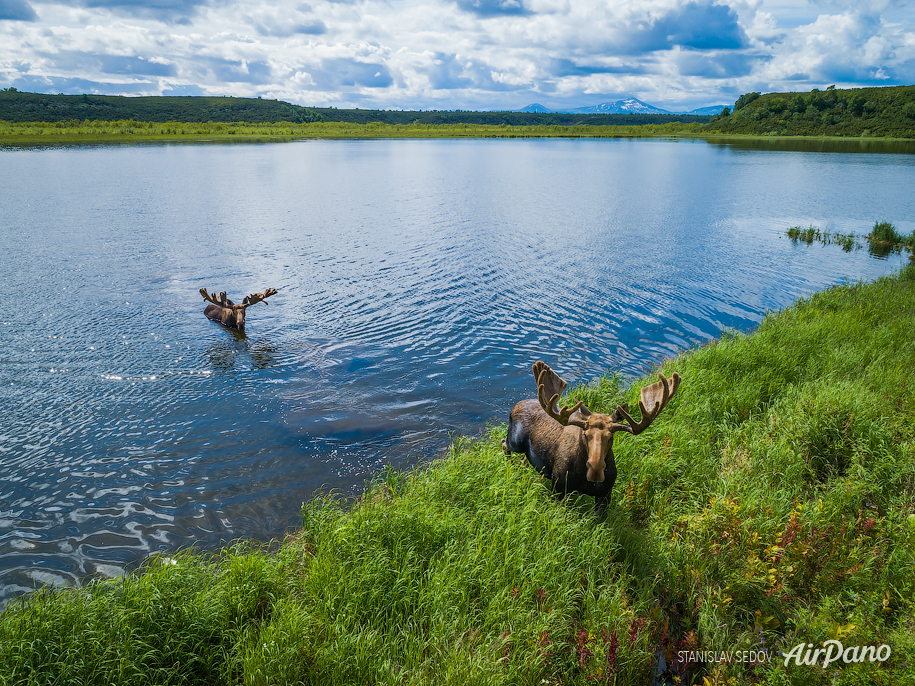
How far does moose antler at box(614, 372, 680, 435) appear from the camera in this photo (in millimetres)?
6645

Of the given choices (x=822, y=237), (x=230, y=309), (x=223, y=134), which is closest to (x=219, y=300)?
(x=230, y=309)

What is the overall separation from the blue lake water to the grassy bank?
2006 millimetres

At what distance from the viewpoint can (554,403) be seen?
721cm

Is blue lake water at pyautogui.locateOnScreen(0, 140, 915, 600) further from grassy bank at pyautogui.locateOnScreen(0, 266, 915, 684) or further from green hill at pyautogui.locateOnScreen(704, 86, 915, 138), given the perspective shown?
green hill at pyautogui.locateOnScreen(704, 86, 915, 138)

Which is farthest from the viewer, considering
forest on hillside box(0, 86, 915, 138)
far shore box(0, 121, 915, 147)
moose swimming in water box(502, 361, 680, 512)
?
forest on hillside box(0, 86, 915, 138)

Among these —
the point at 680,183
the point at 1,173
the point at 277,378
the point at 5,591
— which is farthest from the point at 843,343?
the point at 1,173

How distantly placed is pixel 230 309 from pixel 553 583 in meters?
14.6

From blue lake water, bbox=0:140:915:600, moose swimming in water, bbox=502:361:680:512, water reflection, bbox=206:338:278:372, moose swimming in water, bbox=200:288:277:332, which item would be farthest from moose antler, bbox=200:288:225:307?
moose swimming in water, bbox=502:361:680:512

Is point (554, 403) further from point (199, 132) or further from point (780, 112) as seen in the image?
point (780, 112)

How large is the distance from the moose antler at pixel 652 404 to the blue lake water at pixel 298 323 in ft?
16.2

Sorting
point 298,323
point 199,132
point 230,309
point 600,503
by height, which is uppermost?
point 199,132

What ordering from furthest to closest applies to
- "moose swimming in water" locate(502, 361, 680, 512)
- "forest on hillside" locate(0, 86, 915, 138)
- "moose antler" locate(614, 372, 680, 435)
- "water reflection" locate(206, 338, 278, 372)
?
1. "forest on hillside" locate(0, 86, 915, 138)
2. "water reflection" locate(206, 338, 278, 372)
3. "moose swimming in water" locate(502, 361, 680, 512)
4. "moose antler" locate(614, 372, 680, 435)

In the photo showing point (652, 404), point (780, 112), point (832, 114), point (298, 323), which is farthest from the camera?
point (780, 112)

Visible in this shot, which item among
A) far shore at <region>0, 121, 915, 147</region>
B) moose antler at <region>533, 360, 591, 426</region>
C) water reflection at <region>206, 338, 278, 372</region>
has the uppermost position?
far shore at <region>0, 121, 915, 147</region>
